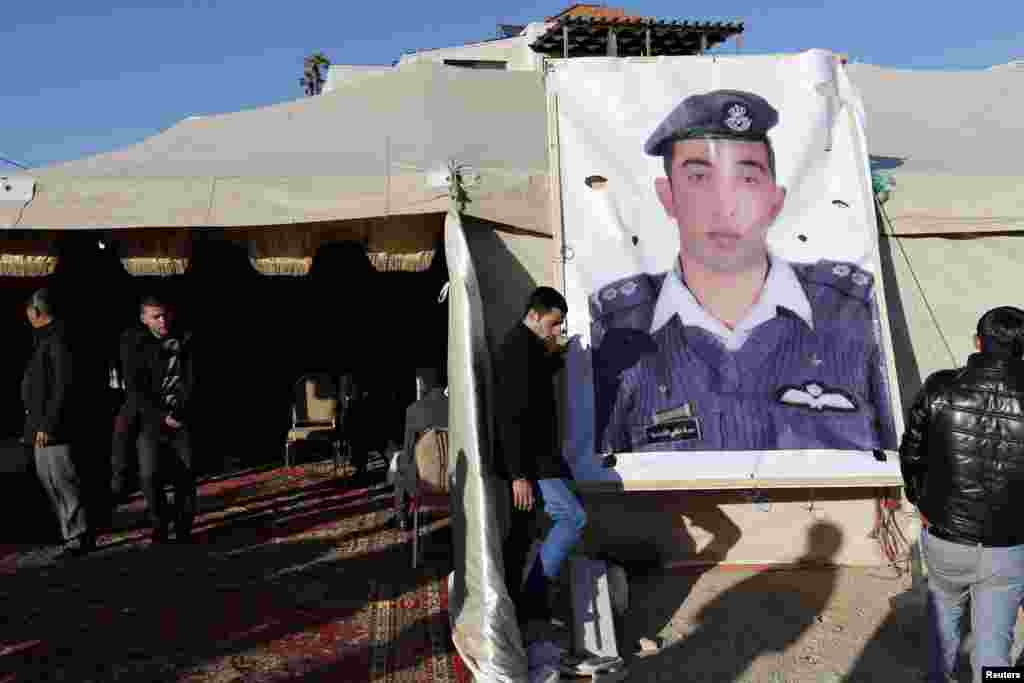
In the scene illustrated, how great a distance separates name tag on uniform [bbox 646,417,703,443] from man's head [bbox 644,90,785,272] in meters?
0.89

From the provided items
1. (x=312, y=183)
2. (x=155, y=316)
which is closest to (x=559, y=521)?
(x=312, y=183)

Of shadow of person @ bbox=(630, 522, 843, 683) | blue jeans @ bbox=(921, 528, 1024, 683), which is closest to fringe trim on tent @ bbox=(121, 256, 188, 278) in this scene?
shadow of person @ bbox=(630, 522, 843, 683)

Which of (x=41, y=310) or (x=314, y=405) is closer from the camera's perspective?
(x=41, y=310)

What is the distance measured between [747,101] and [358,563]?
3.52 metres

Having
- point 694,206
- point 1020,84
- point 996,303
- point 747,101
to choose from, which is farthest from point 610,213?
point 1020,84

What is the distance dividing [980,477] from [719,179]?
8.12 ft

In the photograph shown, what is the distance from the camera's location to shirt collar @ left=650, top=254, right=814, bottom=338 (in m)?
5.06

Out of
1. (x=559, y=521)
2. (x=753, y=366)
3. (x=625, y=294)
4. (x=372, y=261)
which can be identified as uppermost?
(x=372, y=261)

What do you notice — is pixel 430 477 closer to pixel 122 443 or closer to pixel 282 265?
pixel 282 265

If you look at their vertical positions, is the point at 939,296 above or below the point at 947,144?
below

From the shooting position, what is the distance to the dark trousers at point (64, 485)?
596cm

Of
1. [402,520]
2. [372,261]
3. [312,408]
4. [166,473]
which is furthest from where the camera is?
[312,408]

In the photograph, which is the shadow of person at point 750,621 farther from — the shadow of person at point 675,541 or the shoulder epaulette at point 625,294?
the shoulder epaulette at point 625,294

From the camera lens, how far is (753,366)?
5.00 m
